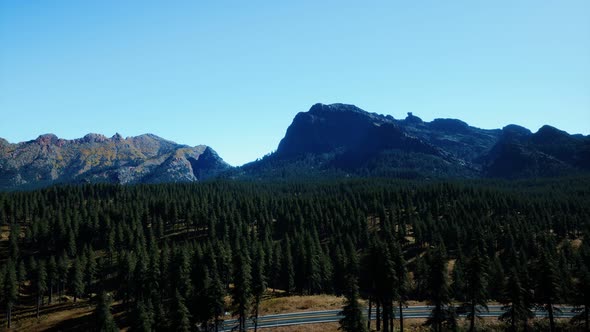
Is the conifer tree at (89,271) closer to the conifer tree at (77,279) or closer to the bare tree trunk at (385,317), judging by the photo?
the conifer tree at (77,279)

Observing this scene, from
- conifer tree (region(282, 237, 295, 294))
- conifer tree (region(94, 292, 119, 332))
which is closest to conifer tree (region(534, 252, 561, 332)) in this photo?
conifer tree (region(282, 237, 295, 294))

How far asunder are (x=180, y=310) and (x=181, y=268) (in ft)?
107

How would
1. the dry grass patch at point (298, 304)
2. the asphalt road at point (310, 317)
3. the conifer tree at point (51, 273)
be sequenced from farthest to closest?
the conifer tree at point (51, 273), the dry grass patch at point (298, 304), the asphalt road at point (310, 317)

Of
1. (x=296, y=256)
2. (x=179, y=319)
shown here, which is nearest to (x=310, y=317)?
(x=179, y=319)

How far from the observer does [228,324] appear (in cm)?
6656

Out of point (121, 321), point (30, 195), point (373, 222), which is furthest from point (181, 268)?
point (30, 195)

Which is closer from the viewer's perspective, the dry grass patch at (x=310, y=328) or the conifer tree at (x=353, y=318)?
the conifer tree at (x=353, y=318)

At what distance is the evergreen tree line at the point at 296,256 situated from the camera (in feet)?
175

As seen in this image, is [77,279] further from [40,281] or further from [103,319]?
[103,319]

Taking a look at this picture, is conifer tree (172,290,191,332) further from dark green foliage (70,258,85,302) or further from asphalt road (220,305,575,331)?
dark green foliage (70,258,85,302)

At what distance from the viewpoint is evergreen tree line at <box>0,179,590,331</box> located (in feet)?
175

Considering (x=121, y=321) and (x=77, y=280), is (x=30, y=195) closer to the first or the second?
(x=77, y=280)

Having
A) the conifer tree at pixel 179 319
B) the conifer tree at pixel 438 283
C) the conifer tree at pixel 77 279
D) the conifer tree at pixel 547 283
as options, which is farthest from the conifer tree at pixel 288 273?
the conifer tree at pixel 547 283

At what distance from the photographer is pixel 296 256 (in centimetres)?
9869
